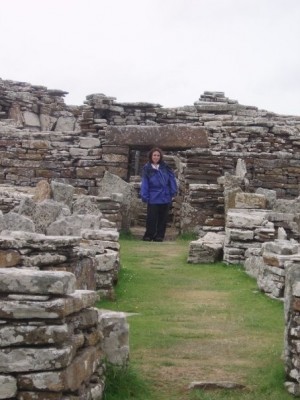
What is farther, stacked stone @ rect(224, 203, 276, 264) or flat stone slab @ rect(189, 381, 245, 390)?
stacked stone @ rect(224, 203, 276, 264)

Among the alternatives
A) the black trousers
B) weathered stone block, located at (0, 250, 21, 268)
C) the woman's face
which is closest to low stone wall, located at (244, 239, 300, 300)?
weathered stone block, located at (0, 250, 21, 268)

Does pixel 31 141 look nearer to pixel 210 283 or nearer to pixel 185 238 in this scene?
pixel 185 238

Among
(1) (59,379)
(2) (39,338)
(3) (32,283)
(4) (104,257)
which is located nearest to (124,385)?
(1) (59,379)

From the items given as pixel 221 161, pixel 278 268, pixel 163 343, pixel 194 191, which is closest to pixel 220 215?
pixel 194 191

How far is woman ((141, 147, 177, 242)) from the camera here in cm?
1944

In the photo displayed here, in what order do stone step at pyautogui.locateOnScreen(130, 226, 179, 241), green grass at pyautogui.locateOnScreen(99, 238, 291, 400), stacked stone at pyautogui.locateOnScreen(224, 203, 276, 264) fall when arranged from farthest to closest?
stone step at pyautogui.locateOnScreen(130, 226, 179, 241) → stacked stone at pyautogui.locateOnScreen(224, 203, 276, 264) → green grass at pyautogui.locateOnScreen(99, 238, 291, 400)

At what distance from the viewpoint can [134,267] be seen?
14.8 m

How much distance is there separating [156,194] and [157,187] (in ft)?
0.56

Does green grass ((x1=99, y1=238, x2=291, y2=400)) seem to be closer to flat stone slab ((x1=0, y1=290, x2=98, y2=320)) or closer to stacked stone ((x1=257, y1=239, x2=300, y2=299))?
stacked stone ((x1=257, y1=239, x2=300, y2=299))

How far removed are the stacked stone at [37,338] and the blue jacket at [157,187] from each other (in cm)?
1340

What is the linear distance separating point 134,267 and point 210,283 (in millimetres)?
1845

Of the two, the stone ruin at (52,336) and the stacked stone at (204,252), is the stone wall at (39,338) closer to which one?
the stone ruin at (52,336)

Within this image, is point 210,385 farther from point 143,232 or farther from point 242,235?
point 143,232

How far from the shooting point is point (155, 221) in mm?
19609
